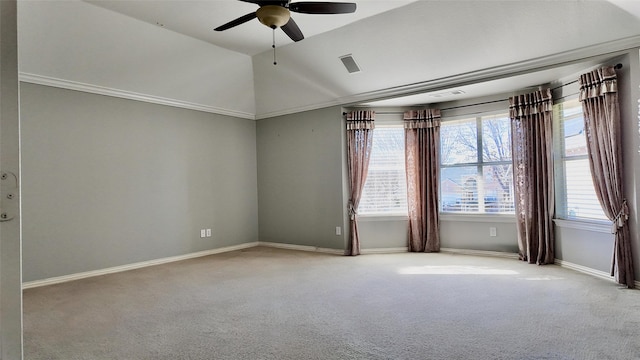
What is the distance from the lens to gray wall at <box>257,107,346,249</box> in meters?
6.16

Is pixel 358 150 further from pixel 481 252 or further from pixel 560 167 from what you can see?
pixel 560 167

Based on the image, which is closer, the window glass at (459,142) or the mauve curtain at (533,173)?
the mauve curtain at (533,173)

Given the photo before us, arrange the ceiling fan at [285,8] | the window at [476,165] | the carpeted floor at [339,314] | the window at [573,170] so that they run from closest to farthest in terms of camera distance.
→ the carpeted floor at [339,314] < the ceiling fan at [285,8] < the window at [573,170] < the window at [476,165]

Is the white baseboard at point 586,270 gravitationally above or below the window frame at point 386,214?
below

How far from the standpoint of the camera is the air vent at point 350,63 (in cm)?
513

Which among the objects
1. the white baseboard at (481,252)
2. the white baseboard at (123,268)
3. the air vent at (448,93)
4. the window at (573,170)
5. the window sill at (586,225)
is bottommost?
the white baseboard at (481,252)

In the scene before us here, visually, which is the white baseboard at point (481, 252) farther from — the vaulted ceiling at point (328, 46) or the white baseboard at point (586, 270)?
the vaulted ceiling at point (328, 46)

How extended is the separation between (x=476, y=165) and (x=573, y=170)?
52.4 inches

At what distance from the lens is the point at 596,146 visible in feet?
13.6

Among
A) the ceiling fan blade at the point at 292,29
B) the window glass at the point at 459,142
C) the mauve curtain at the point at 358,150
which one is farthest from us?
the mauve curtain at the point at 358,150

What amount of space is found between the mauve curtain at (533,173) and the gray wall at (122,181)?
452 centimetres

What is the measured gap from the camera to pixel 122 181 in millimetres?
5234

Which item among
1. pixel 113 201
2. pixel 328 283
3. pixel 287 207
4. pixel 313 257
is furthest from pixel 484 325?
pixel 113 201

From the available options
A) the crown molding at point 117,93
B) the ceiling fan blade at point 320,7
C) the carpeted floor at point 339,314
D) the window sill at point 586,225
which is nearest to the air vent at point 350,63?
the ceiling fan blade at point 320,7
